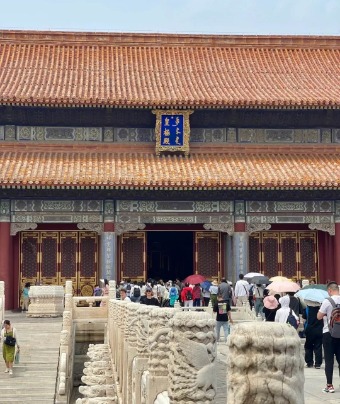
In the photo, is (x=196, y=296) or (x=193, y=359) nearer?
(x=193, y=359)

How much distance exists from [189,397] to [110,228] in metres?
21.0

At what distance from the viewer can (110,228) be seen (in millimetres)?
26047

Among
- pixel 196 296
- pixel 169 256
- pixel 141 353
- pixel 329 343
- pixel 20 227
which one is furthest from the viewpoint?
pixel 169 256

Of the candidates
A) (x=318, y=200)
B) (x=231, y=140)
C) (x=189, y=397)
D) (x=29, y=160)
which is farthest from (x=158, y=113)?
(x=189, y=397)

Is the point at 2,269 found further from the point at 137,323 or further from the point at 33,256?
the point at 137,323

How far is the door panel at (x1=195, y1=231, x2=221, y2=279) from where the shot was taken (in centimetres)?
2716

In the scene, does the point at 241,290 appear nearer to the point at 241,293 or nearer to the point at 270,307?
the point at 241,293

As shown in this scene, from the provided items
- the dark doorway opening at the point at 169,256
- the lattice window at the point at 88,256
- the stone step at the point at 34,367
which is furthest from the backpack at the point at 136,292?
the dark doorway opening at the point at 169,256

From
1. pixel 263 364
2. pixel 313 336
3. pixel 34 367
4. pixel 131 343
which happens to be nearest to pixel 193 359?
pixel 263 364

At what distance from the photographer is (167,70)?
3041cm

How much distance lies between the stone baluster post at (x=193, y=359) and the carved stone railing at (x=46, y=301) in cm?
1849

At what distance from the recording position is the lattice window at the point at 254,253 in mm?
27156

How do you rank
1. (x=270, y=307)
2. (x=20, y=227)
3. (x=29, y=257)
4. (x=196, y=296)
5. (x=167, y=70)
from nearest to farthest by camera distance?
(x=270, y=307) → (x=196, y=296) → (x=20, y=227) → (x=29, y=257) → (x=167, y=70)

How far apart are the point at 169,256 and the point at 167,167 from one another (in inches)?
298
